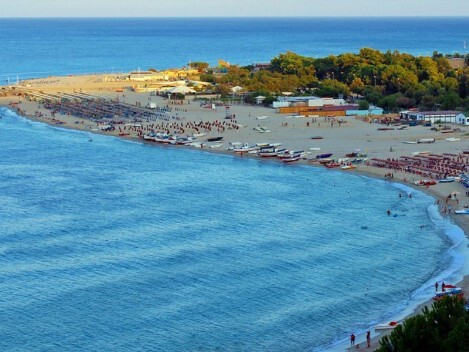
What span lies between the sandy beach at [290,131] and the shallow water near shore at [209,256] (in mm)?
1784

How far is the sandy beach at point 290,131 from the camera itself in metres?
44.3

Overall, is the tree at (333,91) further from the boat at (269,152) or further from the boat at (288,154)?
the boat at (288,154)

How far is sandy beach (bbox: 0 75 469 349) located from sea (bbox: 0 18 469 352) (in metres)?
1.58

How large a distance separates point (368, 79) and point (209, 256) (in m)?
46.3

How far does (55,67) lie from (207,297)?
98.3 m

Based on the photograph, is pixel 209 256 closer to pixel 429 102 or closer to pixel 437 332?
pixel 437 332

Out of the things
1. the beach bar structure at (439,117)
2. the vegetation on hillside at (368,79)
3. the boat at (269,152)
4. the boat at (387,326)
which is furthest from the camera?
the vegetation on hillside at (368,79)

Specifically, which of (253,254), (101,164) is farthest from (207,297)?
(101,164)

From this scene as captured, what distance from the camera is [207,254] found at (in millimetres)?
30734

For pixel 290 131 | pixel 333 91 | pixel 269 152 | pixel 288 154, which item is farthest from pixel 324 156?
pixel 333 91

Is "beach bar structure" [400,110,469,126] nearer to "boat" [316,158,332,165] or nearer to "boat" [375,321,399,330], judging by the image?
"boat" [316,158,332,165]

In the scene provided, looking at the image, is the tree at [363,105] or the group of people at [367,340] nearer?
the group of people at [367,340]

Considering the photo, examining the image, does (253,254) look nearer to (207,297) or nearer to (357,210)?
(207,297)

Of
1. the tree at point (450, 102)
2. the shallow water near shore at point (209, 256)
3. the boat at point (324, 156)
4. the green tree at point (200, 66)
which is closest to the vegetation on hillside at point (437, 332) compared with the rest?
the shallow water near shore at point (209, 256)
